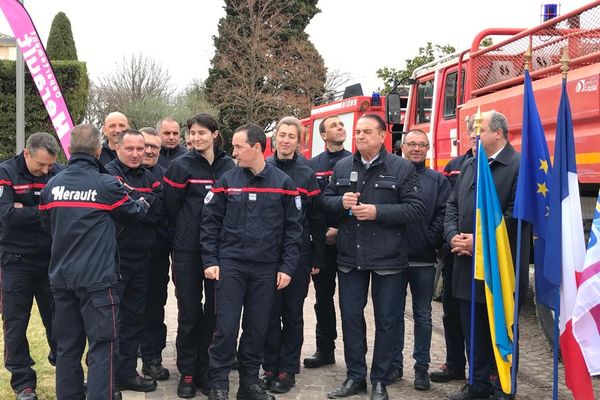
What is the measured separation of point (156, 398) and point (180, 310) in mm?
647

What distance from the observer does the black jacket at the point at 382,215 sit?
484 cm

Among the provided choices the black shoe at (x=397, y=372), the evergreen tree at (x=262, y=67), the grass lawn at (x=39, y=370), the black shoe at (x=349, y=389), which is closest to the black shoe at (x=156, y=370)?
the grass lawn at (x=39, y=370)

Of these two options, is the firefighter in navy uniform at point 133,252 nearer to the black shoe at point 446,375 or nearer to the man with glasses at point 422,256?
the man with glasses at point 422,256

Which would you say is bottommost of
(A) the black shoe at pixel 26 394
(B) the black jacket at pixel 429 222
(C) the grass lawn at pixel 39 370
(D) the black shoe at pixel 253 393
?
(C) the grass lawn at pixel 39 370

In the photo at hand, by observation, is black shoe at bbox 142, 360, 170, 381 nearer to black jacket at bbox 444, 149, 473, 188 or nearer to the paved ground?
the paved ground

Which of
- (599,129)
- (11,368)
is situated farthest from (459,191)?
(11,368)

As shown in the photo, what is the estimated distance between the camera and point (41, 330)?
6945 mm

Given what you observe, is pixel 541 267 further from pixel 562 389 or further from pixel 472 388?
pixel 562 389

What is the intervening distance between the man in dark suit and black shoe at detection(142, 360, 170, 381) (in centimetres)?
218

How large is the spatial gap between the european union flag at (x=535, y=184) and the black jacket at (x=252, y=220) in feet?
5.06

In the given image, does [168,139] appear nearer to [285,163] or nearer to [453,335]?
[285,163]

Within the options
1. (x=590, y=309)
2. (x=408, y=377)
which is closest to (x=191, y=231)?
(x=408, y=377)

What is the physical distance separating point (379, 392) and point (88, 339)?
204cm

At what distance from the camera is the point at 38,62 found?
27.6 ft
